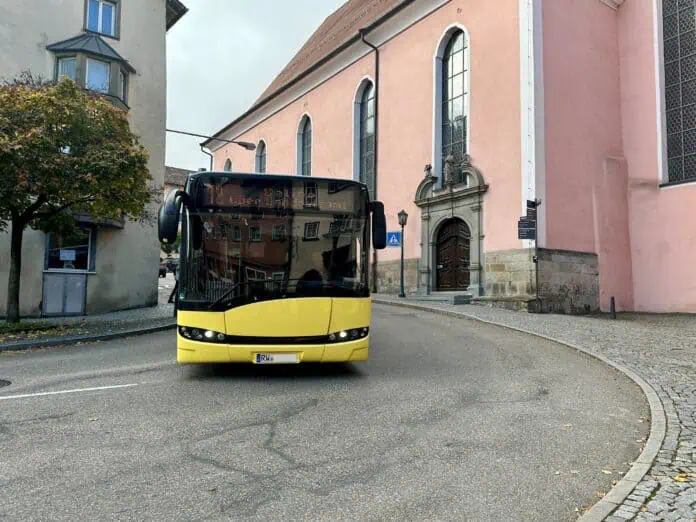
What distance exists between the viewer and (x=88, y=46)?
17156 millimetres

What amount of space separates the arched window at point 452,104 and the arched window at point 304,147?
12731 millimetres

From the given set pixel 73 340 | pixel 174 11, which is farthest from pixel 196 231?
pixel 174 11

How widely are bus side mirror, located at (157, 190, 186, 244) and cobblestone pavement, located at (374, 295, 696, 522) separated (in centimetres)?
529

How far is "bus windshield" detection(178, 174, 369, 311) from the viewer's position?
6.50m

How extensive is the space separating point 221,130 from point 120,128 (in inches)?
1328

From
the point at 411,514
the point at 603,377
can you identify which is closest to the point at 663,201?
the point at 603,377

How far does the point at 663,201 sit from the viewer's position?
19688 millimetres

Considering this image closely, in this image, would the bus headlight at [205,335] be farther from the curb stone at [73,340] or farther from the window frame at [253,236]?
the curb stone at [73,340]

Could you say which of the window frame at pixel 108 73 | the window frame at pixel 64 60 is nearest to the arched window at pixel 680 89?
the window frame at pixel 108 73

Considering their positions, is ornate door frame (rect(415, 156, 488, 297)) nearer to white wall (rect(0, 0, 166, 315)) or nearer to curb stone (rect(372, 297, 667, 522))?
white wall (rect(0, 0, 166, 315))

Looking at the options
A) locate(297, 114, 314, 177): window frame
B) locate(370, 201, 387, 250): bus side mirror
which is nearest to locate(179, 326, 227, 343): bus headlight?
locate(370, 201, 387, 250): bus side mirror

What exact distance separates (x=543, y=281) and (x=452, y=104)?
8934 millimetres

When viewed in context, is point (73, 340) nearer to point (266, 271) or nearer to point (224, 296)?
point (224, 296)

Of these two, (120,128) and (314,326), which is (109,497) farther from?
(120,128)
